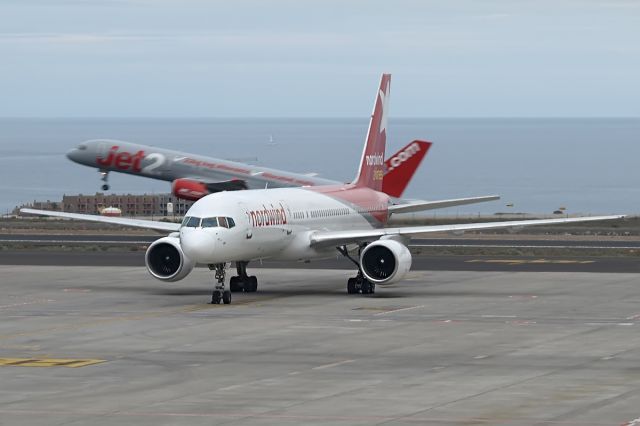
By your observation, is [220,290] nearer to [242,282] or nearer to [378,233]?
[242,282]

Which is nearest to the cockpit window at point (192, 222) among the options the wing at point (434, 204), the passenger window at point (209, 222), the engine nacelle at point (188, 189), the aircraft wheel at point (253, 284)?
the passenger window at point (209, 222)

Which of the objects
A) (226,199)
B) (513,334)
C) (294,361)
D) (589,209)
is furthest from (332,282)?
(589,209)

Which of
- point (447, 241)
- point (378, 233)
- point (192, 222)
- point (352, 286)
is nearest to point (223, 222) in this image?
point (192, 222)

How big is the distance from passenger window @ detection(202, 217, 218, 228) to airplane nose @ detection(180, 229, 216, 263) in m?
A: 0.33

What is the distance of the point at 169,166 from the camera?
104 metres

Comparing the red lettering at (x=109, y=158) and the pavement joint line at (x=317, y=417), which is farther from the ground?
the red lettering at (x=109, y=158)

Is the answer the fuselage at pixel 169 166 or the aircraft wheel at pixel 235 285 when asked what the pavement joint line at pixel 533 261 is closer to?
the aircraft wheel at pixel 235 285

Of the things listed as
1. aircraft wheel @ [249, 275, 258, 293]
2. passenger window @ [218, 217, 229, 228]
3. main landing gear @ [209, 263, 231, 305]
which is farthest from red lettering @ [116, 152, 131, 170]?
passenger window @ [218, 217, 229, 228]

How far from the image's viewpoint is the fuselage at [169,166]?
10156 cm

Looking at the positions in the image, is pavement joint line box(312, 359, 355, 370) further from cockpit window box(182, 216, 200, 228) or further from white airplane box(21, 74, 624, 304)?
cockpit window box(182, 216, 200, 228)

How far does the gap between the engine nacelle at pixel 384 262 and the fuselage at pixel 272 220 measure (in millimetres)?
3133

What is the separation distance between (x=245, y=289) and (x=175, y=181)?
158ft

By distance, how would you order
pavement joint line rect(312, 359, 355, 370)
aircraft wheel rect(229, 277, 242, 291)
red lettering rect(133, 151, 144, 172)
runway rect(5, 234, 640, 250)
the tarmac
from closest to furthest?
the tarmac
pavement joint line rect(312, 359, 355, 370)
aircraft wheel rect(229, 277, 242, 291)
runway rect(5, 234, 640, 250)
red lettering rect(133, 151, 144, 172)

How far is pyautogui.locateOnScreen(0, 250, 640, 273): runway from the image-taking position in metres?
63.8
